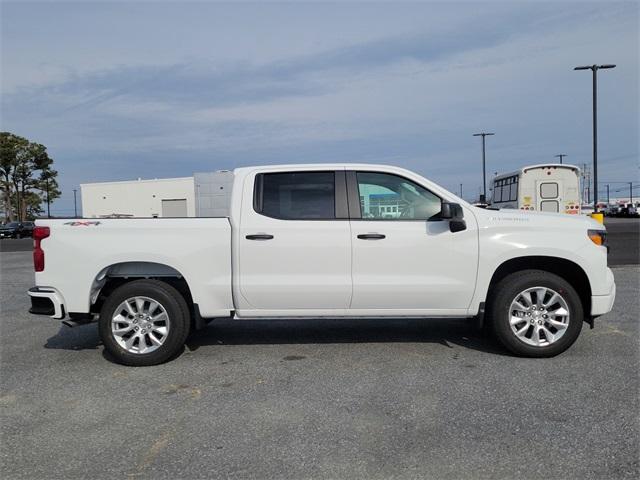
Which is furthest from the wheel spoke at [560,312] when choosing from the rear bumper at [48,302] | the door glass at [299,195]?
the rear bumper at [48,302]

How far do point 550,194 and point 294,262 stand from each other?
1487 centimetres

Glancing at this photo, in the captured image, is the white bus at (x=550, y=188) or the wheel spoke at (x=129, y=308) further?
the white bus at (x=550, y=188)

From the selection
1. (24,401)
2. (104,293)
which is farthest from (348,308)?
(24,401)

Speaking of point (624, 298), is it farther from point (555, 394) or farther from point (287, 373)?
point (287, 373)

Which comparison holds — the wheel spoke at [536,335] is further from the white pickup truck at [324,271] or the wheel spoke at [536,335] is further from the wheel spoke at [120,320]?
the wheel spoke at [120,320]

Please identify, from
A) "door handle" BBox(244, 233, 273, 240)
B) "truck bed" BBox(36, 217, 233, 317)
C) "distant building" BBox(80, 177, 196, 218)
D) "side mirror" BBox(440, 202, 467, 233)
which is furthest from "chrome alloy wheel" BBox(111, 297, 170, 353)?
"distant building" BBox(80, 177, 196, 218)

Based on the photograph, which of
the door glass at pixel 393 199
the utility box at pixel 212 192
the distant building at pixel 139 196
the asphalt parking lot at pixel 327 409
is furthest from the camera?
the distant building at pixel 139 196

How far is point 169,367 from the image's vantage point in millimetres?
5281

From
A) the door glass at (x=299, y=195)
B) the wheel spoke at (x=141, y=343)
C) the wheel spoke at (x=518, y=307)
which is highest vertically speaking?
the door glass at (x=299, y=195)

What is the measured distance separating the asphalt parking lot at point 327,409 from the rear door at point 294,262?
0.59 m

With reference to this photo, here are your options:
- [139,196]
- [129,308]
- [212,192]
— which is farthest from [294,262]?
[139,196]

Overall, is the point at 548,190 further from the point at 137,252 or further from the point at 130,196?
the point at 130,196

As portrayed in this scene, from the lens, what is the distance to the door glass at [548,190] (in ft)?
58.1

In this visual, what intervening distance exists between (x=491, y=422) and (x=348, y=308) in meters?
1.89
